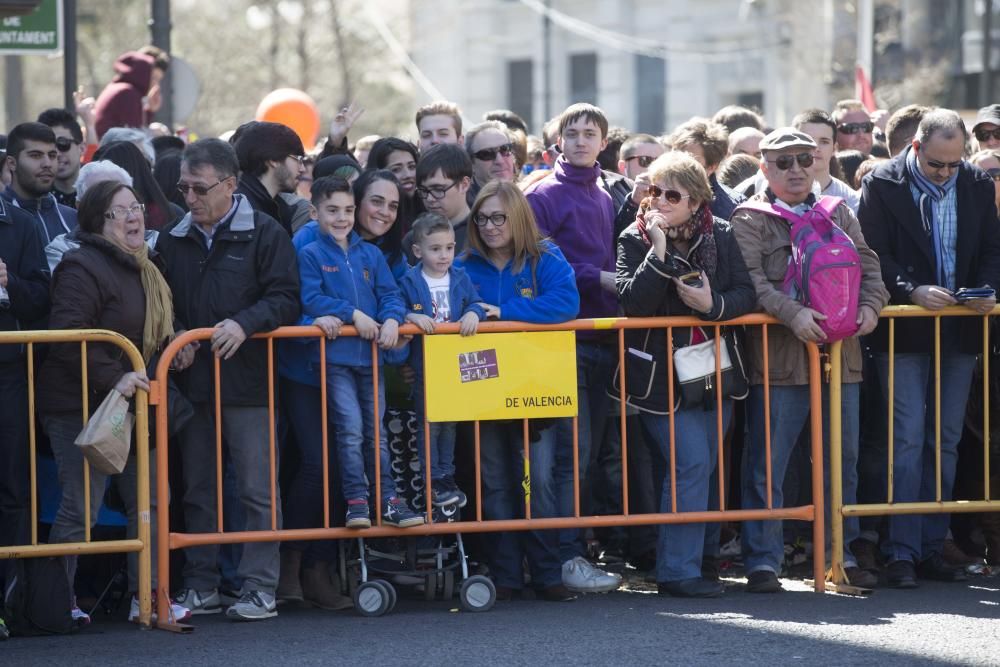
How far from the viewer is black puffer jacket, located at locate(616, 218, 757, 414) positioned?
7.45 m

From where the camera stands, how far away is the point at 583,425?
7.93m

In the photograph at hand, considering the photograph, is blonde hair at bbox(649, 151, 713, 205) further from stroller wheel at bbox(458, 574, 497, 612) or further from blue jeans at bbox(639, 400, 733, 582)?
stroller wheel at bbox(458, 574, 497, 612)

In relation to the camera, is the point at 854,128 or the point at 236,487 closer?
the point at 236,487

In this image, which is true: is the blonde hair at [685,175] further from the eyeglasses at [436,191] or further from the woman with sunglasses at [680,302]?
the eyeglasses at [436,191]

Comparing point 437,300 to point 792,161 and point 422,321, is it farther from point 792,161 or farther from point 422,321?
point 792,161

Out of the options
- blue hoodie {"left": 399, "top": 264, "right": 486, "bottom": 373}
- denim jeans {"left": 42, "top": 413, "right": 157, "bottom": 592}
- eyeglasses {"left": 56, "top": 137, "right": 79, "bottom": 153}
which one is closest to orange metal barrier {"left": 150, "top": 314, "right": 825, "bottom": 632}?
blue hoodie {"left": 399, "top": 264, "right": 486, "bottom": 373}

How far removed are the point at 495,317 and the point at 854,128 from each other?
4.36 m


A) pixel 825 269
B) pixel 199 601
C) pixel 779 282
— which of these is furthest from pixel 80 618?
pixel 825 269

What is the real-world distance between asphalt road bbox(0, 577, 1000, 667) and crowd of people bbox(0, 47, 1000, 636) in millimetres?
291

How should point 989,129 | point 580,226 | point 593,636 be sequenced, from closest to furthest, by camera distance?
point 593,636 → point 580,226 → point 989,129

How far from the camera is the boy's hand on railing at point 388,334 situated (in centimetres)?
722

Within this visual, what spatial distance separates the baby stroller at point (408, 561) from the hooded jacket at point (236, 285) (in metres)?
0.79

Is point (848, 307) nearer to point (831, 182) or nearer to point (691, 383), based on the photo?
point (691, 383)

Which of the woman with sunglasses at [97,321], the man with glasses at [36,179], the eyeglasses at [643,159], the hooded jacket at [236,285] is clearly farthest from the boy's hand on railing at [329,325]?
the eyeglasses at [643,159]
